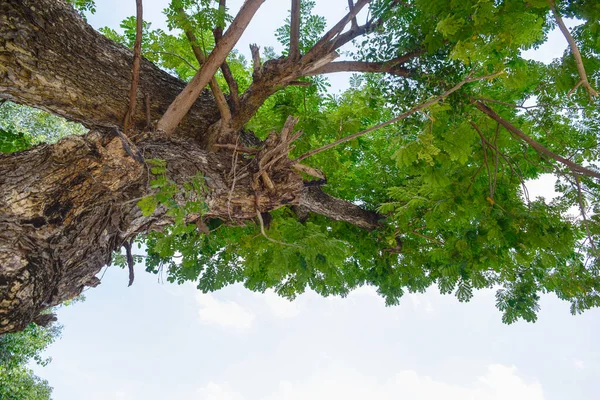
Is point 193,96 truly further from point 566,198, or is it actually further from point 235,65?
point 566,198

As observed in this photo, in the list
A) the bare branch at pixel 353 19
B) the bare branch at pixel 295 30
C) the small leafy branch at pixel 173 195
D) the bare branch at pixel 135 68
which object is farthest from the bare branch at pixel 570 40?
the bare branch at pixel 135 68

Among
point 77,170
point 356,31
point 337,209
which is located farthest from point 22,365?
point 356,31

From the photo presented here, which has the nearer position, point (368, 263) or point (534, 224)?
point (534, 224)

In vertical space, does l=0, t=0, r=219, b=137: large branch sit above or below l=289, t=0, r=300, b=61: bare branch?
below

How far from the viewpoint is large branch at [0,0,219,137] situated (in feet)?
7.50

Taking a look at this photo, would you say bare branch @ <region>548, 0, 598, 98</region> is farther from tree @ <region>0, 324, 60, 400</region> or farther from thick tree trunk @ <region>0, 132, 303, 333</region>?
tree @ <region>0, 324, 60, 400</region>

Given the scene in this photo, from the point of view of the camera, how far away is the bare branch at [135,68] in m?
2.54

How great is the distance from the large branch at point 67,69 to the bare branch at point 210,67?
0.79 ft

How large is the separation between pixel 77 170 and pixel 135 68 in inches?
38.0

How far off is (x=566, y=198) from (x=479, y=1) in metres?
3.06

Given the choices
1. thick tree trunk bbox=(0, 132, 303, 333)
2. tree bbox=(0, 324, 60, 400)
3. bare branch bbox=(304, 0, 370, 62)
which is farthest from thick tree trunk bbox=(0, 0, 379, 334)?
tree bbox=(0, 324, 60, 400)

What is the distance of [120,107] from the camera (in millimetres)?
2840

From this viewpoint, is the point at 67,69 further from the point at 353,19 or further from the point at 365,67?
the point at 365,67

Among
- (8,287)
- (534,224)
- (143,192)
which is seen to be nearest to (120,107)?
(143,192)
